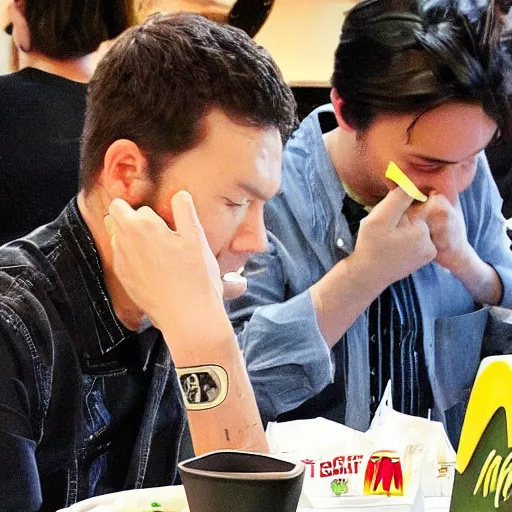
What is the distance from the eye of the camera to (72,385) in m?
1.04

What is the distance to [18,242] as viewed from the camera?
1.06 metres

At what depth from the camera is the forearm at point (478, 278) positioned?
1.28 metres

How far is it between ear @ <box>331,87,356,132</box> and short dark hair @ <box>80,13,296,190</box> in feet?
0.70

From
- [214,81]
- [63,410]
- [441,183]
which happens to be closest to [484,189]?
[441,183]

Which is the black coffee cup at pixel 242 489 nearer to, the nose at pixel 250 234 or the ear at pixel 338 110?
the nose at pixel 250 234

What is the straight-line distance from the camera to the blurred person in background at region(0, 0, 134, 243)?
115cm

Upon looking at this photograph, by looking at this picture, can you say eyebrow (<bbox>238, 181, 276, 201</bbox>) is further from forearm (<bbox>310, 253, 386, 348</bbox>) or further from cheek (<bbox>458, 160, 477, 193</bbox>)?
cheek (<bbox>458, 160, 477, 193</bbox>)

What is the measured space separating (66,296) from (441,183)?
1.94 feet

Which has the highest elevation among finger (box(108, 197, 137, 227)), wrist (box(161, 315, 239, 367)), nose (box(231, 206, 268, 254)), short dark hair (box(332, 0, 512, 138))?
short dark hair (box(332, 0, 512, 138))

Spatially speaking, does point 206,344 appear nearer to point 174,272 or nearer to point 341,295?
point 174,272

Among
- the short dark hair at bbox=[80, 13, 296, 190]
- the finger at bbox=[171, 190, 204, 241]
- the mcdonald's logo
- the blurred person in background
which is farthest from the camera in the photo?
the blurred person in background

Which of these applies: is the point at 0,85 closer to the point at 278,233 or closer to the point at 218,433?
the point at 278,233

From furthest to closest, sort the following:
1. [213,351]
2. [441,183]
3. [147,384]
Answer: [441,183]
[147,384]
[213,351]

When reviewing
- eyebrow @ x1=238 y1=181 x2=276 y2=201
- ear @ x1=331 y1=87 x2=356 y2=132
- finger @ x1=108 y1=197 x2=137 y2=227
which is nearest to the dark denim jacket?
finger @ x1=108 y1=197 x2=137 y2=227
